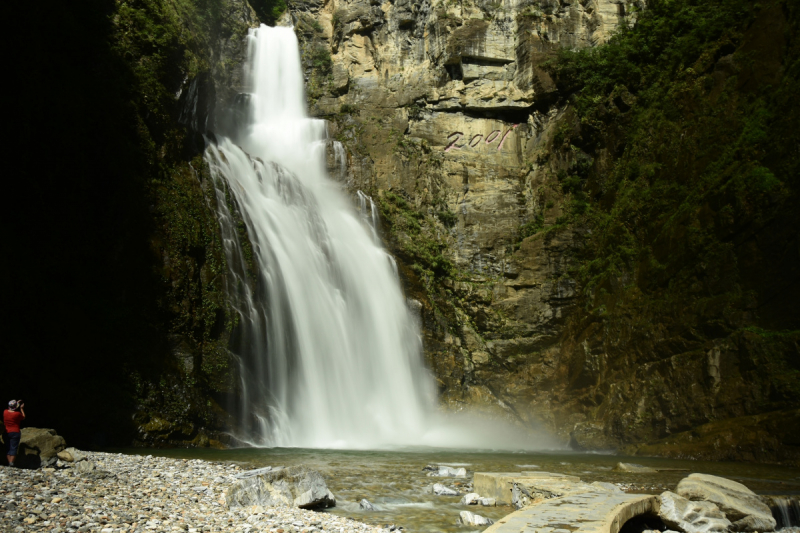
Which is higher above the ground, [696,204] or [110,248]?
[696,204]

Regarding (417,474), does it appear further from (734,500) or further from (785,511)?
(785,511)

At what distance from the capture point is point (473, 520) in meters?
7.20

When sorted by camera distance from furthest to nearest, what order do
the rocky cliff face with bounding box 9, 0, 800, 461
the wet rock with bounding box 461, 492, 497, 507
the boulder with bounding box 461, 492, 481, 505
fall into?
the rocky cliff face with bounding box 9, 0, 800, 461 < the boulder with bounding box 461, 492, 481, 505 < the wet rock with bounding box 461, 492, 497, 507

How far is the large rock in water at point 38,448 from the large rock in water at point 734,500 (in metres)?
9.37

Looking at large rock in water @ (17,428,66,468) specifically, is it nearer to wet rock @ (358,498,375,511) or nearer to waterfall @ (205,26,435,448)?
wet rock @ (358,498,375,511)

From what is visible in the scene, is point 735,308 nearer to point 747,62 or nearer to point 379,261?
point 747,62

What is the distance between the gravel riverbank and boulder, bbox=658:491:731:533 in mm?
3733

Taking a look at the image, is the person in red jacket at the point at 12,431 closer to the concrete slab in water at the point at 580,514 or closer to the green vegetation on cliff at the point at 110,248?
the green vegetation on cliff at the point at 110,248

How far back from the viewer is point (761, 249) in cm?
1566

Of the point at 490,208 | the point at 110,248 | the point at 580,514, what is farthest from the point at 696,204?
the point at 110,248

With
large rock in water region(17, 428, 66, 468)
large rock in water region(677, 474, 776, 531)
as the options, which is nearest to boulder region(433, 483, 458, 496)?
large rock in water region(677, 474, 776, 531)

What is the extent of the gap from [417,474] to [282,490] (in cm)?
419

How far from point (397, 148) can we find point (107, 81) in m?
14.9

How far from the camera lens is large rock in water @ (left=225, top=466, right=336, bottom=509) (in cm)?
714
